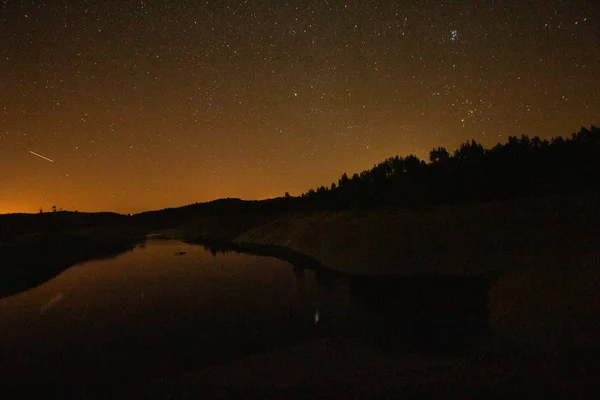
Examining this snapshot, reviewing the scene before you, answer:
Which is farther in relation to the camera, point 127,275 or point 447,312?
point 127,275

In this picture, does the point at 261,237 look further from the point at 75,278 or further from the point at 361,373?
the point at 361,373

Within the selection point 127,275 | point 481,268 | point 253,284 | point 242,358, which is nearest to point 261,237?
point 127,275

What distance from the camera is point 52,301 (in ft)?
74.7

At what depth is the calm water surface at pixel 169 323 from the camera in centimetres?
1244

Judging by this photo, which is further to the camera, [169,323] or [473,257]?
[473,257]

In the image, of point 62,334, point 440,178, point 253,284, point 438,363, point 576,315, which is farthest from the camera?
point 440,178

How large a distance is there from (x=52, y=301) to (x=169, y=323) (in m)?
10.8

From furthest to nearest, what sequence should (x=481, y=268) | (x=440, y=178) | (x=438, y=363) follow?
(x=440, y=178) → (x=481, y=268) → (x=438, y=363)

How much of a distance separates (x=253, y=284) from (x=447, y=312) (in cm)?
1412

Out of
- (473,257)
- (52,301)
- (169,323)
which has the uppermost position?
(473,257)

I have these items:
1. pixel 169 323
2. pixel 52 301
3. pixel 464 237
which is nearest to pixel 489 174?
pixel 464 237

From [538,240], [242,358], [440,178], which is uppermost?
[440,178]

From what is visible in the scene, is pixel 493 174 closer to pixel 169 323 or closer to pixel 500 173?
pixel 500 173

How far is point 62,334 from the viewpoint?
16172 millimetres
